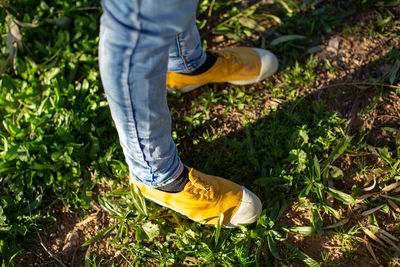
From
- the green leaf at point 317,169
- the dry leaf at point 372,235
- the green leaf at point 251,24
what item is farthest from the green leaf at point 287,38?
the dry leaf at point 372,235

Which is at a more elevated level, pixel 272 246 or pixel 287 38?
pixel 287 38

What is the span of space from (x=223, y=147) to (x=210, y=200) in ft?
1.43

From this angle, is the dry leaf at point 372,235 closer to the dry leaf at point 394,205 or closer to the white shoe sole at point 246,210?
the dry leaf at point 394,205

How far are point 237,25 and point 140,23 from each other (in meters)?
1.64

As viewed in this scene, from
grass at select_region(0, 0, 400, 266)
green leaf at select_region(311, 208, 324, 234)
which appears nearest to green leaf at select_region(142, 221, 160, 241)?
grass at select_region(0, 0, 400, 266)

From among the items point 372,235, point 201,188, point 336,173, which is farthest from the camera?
point 336,173

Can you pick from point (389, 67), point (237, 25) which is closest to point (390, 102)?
point (389, 67)

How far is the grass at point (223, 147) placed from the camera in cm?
169

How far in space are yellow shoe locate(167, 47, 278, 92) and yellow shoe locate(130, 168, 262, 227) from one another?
0.64 metres

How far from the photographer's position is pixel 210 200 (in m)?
1.59

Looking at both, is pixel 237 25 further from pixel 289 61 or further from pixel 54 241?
pixel 54 241

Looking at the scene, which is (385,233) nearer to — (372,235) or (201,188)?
(372,235)

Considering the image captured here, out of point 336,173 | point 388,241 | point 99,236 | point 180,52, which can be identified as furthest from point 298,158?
point 99,236

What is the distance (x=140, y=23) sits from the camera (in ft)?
2.68
